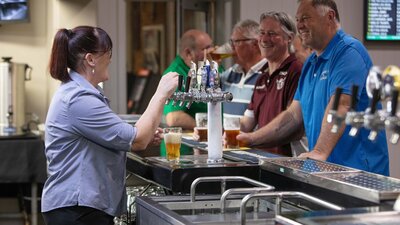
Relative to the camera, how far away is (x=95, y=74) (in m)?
3.22

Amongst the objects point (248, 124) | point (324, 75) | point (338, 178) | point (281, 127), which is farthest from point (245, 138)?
point (338, 178)

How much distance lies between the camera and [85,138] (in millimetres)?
3090

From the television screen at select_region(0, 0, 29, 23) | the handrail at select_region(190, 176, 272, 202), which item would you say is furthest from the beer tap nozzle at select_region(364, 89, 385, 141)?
the television screen at select_region(0, 0, 29, 23)

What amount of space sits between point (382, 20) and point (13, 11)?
332 cm

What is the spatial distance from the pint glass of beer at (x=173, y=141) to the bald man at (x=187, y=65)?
1794 mm

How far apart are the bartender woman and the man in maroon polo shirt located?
5.12ft

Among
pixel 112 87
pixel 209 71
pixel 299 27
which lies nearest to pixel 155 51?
pixel 112 87

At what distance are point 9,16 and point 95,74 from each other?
390 centimetres

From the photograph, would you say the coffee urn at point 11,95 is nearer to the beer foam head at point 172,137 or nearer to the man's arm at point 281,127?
the man's arm at point 281,127

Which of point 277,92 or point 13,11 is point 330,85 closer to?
point 277,92

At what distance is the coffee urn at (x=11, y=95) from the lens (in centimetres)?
659

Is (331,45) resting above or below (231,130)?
above

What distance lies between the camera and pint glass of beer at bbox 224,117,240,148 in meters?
3.79

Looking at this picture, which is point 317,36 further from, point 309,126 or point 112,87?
point 112,87
